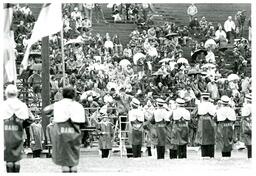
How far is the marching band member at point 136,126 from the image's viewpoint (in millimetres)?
21297

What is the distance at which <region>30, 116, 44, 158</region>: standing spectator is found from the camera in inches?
869

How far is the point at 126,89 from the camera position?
2620 cm

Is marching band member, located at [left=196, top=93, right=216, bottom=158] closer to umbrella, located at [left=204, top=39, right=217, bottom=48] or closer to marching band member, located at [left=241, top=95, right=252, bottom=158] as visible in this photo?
marching band member, located at [left=241, top=95, right=252, bottom=158]

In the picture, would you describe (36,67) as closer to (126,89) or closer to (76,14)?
(126,89)

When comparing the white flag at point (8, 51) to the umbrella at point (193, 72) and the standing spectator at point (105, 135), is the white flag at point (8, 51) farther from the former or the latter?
the umbrella at point (193, 72)

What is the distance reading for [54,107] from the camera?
42.6ft

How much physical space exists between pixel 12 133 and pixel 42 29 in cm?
260

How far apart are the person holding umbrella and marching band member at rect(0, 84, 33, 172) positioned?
112 cm

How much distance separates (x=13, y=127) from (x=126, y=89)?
12760 mm

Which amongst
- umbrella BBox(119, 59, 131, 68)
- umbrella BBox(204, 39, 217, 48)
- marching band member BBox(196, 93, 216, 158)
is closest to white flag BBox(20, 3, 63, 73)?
marching band member BBox(196, 93, 216, 158)

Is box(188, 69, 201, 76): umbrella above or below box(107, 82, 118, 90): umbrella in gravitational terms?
above

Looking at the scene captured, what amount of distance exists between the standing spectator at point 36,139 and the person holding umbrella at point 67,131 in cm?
926

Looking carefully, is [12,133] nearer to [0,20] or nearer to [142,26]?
[0,20]

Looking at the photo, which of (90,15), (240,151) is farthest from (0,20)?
(90,15)
